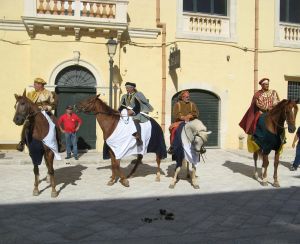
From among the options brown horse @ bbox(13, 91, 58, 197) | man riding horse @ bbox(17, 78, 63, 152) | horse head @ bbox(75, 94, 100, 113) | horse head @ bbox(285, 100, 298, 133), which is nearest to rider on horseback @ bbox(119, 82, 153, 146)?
horse head @ bbox(75, 94, 100, 113)

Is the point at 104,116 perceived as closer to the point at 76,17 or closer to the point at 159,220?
the point at 159,220

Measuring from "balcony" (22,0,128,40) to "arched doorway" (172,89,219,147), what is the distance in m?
4.27

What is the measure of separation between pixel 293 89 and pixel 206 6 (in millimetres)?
5435

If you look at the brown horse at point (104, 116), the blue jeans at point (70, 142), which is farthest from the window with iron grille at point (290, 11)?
the brown horse at point (104, 116)

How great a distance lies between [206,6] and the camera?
16281 mm

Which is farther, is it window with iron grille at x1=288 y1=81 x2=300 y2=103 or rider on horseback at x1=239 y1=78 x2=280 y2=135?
window with iron grille at x1=288 y1=81 x2=300 y2=103

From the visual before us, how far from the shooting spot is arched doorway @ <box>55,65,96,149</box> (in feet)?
47.9

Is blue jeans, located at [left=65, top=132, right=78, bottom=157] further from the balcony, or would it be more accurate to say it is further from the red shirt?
the balcony

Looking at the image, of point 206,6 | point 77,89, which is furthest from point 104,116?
point 206,6

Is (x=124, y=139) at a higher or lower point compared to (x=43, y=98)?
lower

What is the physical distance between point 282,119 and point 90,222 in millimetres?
4808

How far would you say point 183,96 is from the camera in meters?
8.74

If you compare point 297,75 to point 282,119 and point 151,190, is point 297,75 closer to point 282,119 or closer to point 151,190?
point 282,119

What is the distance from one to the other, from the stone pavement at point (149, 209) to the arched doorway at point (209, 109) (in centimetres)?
591
